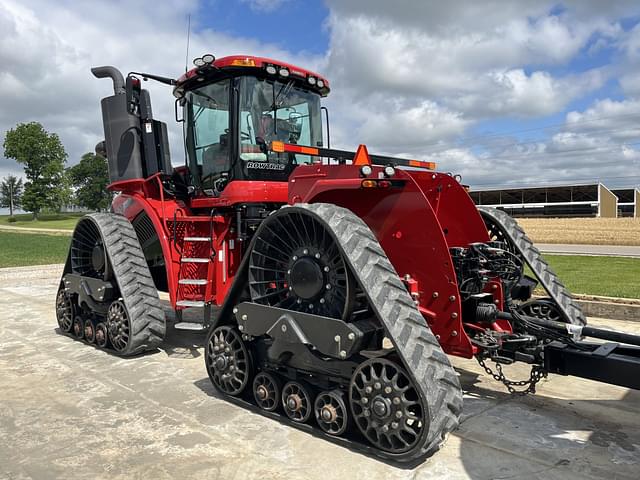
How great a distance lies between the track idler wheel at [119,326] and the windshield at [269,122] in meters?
2.15

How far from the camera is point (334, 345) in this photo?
3.53 metres

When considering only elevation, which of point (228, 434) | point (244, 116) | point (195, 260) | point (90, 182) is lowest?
point (228, 434)

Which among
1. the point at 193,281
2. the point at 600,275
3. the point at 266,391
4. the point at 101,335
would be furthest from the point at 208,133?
the point at 600,275

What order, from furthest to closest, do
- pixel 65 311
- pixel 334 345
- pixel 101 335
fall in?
pixel 65 311
pixel 101 335
pixel 334 345

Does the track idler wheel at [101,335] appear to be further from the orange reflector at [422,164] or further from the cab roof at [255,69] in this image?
the orange reflector at [422,164]

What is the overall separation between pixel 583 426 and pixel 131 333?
4498 mm

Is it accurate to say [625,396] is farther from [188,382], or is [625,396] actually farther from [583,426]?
[188,382]

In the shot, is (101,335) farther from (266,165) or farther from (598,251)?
(598,251)

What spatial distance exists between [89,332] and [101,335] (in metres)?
0.39

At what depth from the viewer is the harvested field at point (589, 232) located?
79.4ft

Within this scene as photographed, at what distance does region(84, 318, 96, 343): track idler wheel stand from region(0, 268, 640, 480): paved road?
2.79 ft

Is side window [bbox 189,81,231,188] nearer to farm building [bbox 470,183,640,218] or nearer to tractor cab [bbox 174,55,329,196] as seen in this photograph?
tractor cab [bbox 174,55,329,196]

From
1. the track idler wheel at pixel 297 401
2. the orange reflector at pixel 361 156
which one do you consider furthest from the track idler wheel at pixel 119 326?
the orange reflector at pixel 361 156

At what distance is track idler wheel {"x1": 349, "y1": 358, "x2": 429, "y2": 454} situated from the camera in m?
3.19
